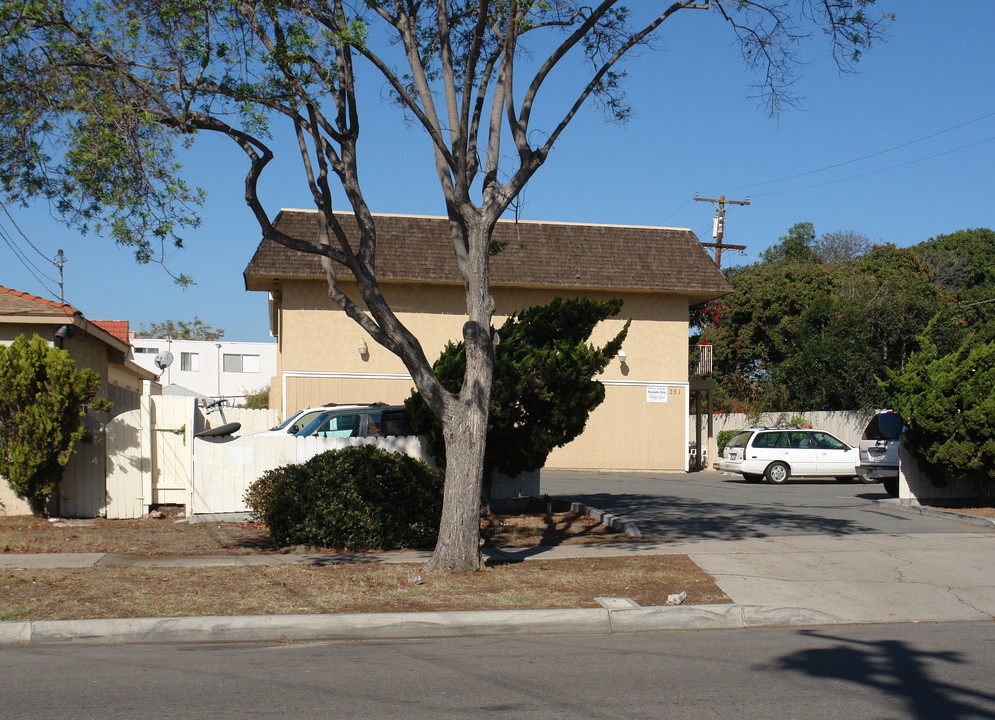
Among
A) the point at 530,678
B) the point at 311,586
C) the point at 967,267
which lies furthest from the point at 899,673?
the point at 967,267

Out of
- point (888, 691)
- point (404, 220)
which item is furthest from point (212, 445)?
point (404, 220)

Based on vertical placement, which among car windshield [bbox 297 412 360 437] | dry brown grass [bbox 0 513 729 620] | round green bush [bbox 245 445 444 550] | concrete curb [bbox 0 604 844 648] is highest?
car windshield [bbox 297 412 360 437]

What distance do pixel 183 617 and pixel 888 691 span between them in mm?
5635

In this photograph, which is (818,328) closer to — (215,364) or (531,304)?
(531,304)

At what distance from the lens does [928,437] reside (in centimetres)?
1497

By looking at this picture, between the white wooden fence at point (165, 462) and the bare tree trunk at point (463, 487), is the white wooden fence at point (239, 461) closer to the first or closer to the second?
the white wooden fence at point (165, 462)

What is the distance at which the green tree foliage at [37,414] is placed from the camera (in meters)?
13.3

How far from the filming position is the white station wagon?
2464cm

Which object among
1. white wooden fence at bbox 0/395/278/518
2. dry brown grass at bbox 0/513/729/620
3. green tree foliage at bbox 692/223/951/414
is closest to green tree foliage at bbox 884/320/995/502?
dry brown grass at bbox 0/513/729/620

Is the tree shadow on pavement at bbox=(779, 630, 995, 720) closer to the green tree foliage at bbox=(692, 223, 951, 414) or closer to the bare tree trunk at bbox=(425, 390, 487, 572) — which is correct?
the bare tree trunk at bbox=(425, 390, 487, 572)

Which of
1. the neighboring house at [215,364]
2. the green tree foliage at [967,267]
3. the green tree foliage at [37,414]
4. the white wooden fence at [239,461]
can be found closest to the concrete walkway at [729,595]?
the green tree foliage at [37,414]

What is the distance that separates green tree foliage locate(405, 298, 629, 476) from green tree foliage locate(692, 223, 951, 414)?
16677 millimetres

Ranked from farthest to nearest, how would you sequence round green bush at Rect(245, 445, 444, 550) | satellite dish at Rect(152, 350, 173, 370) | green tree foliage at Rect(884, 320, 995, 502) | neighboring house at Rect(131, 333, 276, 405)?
neighboring house at Rect(131, 333, 276, 405)
satellite dish at Rect(152, 350, 173, 370)
green tree foliage at Rect(884, 320, 995, 502)
round green bush at Rect(245, 445, 444, 550)

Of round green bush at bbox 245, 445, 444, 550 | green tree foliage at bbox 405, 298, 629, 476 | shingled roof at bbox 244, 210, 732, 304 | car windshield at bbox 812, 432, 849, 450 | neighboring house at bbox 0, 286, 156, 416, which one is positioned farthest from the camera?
shingled roof at bbox 244, 210, 732, 304
